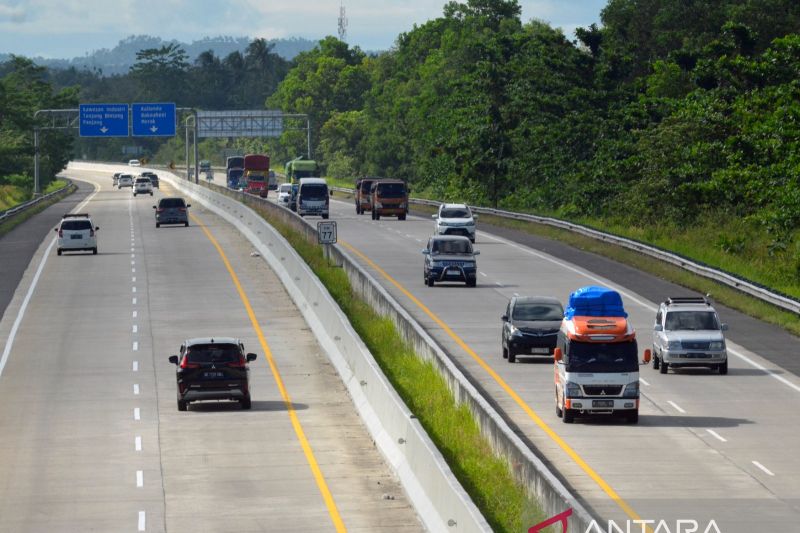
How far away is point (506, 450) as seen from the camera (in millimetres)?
23766

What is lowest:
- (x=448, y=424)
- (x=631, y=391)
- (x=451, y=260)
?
(x=451, y=260)

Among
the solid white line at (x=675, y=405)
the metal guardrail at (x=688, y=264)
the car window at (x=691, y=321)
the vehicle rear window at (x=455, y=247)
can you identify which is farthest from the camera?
the vehicle rear window at (x=455, y=247)

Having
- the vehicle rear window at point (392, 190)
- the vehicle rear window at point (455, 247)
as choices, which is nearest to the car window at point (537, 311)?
the vehicle rear window at point (455, 247)

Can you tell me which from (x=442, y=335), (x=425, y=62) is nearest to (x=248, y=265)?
(x=442, y=335)

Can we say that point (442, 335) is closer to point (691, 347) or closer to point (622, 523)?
point (691, 347)

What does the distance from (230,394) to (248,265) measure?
31699 millimetres

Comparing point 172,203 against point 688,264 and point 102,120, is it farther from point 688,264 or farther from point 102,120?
point 102,120

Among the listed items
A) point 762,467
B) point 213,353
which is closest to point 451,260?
point 213,353

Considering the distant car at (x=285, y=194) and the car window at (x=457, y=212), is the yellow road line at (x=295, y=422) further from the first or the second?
the distant car at (x=285, y=194)

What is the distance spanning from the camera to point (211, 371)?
111 feet

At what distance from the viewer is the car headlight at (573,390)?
31031 mm

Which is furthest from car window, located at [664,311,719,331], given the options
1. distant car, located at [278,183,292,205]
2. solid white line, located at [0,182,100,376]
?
distant car, located at [278,183,292,205]

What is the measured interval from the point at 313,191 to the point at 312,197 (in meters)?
0.37

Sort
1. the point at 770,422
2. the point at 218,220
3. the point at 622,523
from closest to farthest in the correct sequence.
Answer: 1. the point at 622,523
2. the point at 770,422
3. the point at 218,220
